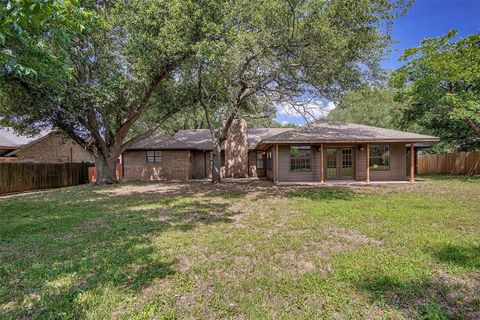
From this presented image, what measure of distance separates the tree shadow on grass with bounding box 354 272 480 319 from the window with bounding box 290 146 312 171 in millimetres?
11944

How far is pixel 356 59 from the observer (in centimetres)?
1150

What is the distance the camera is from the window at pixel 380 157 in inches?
609

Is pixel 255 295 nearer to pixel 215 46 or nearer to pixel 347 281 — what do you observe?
pixel 347 281

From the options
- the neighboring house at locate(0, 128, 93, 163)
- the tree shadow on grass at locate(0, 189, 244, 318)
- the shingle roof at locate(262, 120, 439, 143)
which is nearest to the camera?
the tree shadow on grass at locate(0, 189, 244, 318)

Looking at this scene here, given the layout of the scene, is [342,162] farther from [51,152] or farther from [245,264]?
[51,152]

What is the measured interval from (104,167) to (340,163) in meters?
14.8

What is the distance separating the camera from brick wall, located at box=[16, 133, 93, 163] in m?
20.7

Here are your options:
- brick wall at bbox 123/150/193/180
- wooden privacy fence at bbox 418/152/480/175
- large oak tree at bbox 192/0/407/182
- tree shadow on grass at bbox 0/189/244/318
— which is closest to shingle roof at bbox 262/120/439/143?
large oak tree at bbox 192/0/407/182

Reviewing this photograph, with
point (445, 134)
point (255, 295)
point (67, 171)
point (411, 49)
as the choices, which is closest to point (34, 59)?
point (255, 295)

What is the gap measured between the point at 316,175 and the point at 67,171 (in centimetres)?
1592

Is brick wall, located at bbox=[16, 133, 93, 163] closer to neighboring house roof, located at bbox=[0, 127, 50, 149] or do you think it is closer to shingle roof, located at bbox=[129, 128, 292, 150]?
neighboring house roof, located at bbox=[0, 127, 50, 149]

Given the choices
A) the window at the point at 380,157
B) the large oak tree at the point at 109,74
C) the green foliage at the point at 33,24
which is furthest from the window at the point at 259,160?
the green foliage at the point at 33,24

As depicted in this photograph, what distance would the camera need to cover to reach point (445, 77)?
15836 mm

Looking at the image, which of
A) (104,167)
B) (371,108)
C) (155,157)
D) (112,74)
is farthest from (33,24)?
(371,108)
